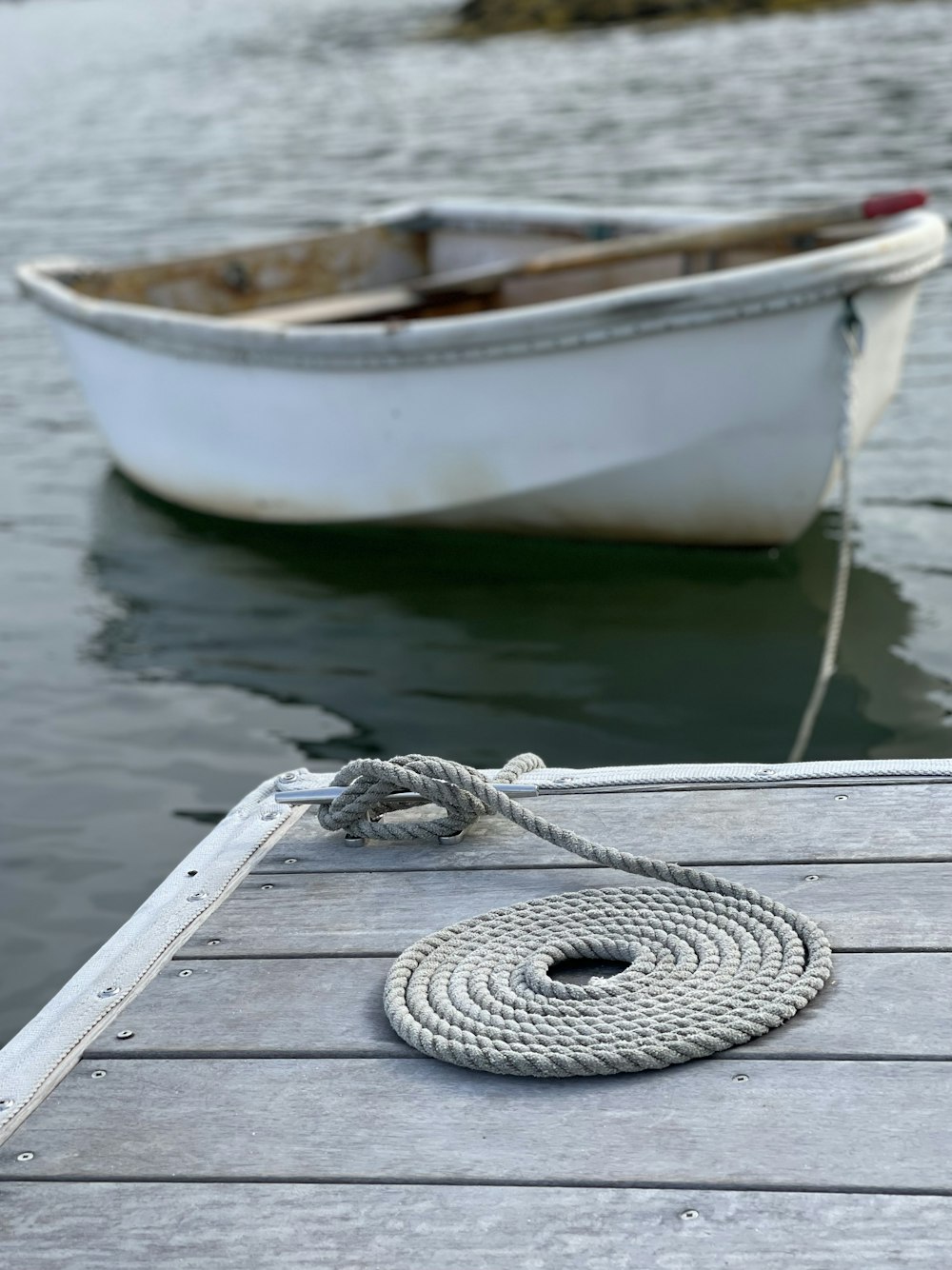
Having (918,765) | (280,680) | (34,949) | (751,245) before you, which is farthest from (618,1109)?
(751,245)

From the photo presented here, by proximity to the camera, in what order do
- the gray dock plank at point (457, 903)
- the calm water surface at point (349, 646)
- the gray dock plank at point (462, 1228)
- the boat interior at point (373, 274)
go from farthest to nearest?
1. the boat interior at point (373, 274)
2. the calm water surface at point (349, 646)
3. the gray dock plank at point (457, 903)
4. the gray dock plank at point (462, 1228)

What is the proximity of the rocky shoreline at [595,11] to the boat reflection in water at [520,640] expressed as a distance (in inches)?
814

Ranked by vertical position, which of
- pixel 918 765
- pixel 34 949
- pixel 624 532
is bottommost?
pixel 34 949

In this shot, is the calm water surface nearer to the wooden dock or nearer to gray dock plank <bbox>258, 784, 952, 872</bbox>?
gray dock plank <bbox>258, 784, 952, 872</bbox>

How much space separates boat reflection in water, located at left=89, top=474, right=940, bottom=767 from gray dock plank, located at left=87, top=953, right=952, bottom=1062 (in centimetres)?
224

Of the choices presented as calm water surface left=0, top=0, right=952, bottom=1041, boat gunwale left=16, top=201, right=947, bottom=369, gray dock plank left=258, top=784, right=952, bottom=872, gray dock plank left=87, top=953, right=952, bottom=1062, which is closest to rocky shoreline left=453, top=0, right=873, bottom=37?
calm water surface left=0, top=0, right=952, bottom=1041

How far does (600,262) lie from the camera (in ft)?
17.9

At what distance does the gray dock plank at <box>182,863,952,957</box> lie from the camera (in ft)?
5.98

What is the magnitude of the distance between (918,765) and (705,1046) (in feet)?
2.56

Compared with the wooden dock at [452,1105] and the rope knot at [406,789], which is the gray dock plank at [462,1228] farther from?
the rope knot at [406,789]

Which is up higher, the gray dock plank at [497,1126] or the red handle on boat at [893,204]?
the red handle on boat at [893,204]

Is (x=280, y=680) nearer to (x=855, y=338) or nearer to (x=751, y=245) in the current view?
(x=855, y=338)

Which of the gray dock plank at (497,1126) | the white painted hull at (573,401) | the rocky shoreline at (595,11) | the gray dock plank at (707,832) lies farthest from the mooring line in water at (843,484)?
the rocky shoreline at (595,11)

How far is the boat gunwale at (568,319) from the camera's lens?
406cm
